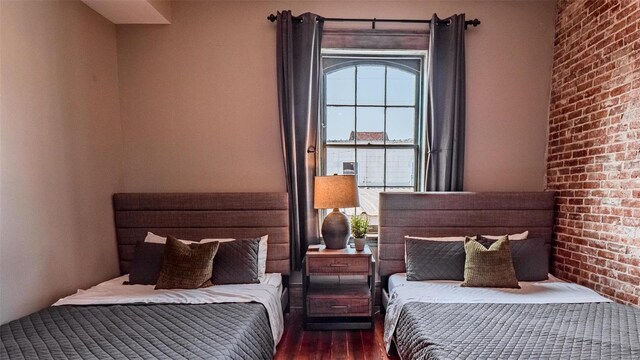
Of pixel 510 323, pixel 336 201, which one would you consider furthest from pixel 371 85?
pixel 510 323

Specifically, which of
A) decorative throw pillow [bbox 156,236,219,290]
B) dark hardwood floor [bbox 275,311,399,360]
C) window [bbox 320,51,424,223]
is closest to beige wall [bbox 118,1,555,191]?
window [bbox 320,51,424,223]

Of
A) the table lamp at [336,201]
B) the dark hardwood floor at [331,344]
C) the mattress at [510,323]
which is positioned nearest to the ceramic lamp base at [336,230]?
the table lamp at [336,201]

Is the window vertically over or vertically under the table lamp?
over

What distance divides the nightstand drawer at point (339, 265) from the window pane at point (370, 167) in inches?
33.9

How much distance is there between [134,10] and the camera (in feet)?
8.91

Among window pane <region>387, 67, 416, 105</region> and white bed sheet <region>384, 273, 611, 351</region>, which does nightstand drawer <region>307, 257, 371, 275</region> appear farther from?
window pane <region>387, 67, 416, 105</region>

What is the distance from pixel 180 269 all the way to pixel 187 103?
1.53m

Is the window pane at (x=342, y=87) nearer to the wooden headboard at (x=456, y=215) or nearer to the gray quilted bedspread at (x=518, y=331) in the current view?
the wooden headboard at (x=456, y=215)

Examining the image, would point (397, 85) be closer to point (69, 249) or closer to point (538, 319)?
point (538, 319)

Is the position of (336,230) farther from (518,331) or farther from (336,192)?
(518,331)

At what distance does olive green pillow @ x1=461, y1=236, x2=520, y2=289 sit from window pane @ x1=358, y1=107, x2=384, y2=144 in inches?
53.1

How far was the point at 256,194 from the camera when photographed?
290 cm

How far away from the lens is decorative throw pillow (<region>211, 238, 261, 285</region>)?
8.09 ft

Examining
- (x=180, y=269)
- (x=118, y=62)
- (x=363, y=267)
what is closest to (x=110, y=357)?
(x=180, y=269)
